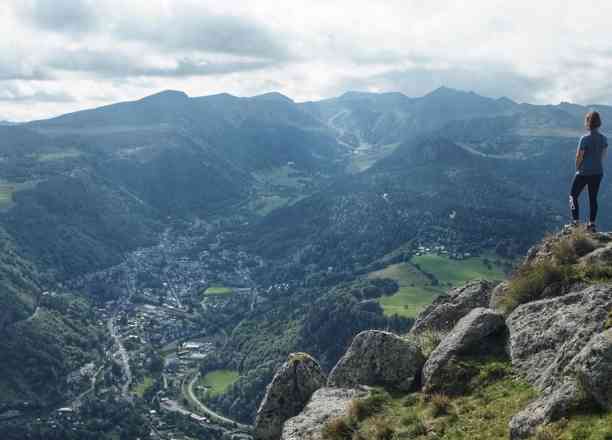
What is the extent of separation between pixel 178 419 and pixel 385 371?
5684 inches

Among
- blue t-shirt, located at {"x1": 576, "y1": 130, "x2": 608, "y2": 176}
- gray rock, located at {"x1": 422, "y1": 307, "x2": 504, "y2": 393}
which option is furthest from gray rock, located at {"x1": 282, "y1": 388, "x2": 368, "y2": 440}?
blue t-shirt, located at {"x1": 576, "y1": 130, "x2": 608, "y2": 176}

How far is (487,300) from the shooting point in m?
25.7

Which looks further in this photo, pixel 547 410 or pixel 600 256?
pixel 600 256

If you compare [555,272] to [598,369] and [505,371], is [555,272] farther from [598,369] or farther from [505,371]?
[598,369]

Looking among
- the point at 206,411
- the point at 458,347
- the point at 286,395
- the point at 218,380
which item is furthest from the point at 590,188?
the point at 218,380

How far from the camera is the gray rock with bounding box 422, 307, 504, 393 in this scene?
18875 mm

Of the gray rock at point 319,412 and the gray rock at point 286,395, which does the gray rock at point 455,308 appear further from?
the gray rock at point 319,412

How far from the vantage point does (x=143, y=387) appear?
6988 inches

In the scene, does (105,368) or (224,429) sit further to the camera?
(105,368)

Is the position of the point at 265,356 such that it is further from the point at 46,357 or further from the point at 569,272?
the point at 569,272

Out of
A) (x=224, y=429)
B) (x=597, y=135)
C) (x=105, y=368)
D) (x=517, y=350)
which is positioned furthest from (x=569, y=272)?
(x=105, y=368)

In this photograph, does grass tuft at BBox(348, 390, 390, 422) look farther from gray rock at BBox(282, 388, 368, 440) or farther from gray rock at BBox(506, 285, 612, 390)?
gray rock at BBox(506, 285, 612, 390)

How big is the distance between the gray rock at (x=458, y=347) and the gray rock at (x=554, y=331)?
793 mm

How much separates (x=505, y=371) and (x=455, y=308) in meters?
8.24
